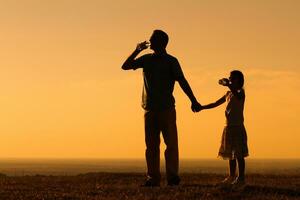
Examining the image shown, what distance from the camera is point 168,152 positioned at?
51.6ft

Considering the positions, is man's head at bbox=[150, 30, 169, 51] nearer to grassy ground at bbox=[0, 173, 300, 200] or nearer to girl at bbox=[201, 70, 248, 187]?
girl at bbox=[201, 70, 248, 187]

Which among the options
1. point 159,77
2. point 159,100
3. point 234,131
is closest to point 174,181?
point 159,100

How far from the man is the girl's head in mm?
1443

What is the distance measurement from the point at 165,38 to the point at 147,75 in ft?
3.06

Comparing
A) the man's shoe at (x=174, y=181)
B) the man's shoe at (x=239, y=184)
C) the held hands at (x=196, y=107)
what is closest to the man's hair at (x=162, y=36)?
the held hands at (x=196, y=107)

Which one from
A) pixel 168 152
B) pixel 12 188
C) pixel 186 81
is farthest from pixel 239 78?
pixel 12 188

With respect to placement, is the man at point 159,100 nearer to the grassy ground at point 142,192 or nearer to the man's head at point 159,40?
the man's head at point 159,40

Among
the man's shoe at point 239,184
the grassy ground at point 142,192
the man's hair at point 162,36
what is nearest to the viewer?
the grassy ground at point 142,192

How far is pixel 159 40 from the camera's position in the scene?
15.9 meters

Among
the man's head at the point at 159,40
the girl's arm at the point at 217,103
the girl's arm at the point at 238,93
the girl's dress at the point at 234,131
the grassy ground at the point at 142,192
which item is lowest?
the grassy ground at the point at 142,192

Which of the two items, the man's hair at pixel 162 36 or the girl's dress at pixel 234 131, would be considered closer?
the man's hair at pixel 162 36

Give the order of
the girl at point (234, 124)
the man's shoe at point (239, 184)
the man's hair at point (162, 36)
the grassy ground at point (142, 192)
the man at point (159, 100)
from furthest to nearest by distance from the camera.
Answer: the girl at point (234, 124)
the man's hair at point (162, 36)
the man at point (159, 100)
the man's shoe at point (239, 184)
the grassy ground at point (142, 192)

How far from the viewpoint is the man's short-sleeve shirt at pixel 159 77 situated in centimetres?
1580

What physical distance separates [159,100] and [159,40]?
1363mm
